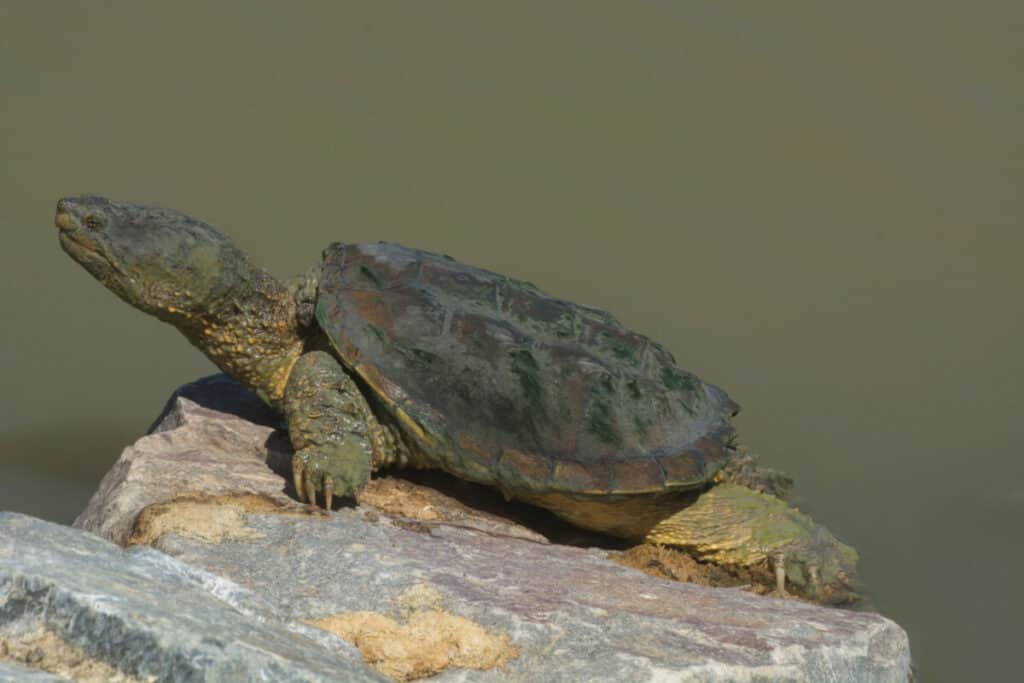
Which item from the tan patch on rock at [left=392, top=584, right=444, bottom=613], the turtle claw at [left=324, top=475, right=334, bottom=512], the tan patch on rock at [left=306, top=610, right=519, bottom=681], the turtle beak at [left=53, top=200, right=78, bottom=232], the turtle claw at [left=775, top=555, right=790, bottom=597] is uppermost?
the turtle beak at [left=53, top=200, right=78, bottom=232]

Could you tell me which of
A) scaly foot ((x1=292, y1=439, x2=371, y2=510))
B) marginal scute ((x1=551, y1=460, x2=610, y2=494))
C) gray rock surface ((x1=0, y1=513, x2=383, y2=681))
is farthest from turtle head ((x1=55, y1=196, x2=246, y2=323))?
gray rock surface ((x1=0, y1=513, x2=383, y2=681))

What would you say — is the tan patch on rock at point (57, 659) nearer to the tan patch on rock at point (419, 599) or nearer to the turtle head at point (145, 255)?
the tan patch on rock at point (419, 599)

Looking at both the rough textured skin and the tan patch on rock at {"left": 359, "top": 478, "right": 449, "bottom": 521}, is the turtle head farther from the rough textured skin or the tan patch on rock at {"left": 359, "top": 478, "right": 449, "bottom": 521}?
the tan patch on rock at {"left": 359, "top": 478, "right": 449, "bottom": 521}

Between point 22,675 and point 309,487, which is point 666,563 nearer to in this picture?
point 309,487

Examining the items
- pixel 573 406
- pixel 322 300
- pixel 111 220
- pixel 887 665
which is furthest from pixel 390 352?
pixel 887 665

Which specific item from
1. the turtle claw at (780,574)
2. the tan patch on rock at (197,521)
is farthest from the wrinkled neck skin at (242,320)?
the turtle claw at (780,574)

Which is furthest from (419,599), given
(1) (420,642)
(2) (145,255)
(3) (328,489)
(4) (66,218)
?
(4) (66,218)
